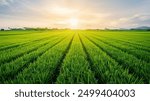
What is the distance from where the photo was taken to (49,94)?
165 inches

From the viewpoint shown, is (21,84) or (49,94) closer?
(49,94)

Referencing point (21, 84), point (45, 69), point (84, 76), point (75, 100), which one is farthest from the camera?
point (45, 69)

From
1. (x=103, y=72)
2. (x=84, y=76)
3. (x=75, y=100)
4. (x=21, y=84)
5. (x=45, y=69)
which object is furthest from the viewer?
(x=45, y=69)

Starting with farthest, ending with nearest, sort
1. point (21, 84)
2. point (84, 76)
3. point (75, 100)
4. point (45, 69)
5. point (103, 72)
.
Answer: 1. point (45, 69)
2. point (103, 72)
3. point (84, 76)
4. point (21, 84)
5. point (75, 100)

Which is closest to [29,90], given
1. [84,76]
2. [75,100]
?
[75,100]

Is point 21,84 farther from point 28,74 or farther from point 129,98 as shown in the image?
point 129,98

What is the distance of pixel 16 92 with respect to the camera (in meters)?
4.36

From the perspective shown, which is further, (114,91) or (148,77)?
(148,77)

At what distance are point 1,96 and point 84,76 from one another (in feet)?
7.38

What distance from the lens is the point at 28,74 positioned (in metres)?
5.50

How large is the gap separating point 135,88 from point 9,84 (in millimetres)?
3096

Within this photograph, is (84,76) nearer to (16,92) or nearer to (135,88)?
(135,88)

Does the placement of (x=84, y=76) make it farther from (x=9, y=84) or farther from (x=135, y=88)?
(x=9, y=84)

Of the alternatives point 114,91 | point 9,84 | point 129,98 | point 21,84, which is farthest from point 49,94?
point 129,98
